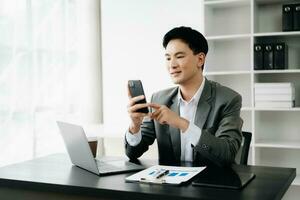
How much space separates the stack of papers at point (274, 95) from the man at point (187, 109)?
4.20ft

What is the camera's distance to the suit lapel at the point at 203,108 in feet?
6.80

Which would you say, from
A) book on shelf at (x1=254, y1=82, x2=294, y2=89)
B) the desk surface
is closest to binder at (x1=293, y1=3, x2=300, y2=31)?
book on shelf at (x1=254, y1=82, x2=294, y2=89)

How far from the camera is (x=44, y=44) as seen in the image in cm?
369

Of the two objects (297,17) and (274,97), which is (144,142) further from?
(297,17)

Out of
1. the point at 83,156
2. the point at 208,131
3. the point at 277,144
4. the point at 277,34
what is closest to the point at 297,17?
the point at 277,34

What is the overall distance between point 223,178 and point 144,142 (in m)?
0.67

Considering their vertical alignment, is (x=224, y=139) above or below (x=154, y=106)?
below

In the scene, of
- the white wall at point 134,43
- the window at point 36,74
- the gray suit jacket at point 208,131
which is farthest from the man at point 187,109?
the white wall at point 134,43

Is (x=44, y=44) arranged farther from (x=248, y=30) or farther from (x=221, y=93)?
(x=221, y=93)

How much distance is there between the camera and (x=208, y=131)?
2.05 metres

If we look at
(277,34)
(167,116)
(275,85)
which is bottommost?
(167,116)

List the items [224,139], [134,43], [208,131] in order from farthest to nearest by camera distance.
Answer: [134,43] < [208,131] < [224,139]

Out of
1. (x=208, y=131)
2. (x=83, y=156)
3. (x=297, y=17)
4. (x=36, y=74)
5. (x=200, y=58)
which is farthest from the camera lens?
(x=36, y=74)

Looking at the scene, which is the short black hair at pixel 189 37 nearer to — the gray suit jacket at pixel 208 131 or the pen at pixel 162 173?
the gray suit jacket at pixel 208 131
